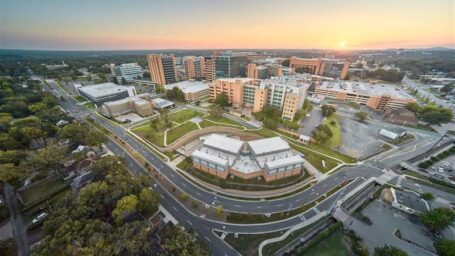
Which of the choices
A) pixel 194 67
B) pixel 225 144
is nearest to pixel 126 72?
pixel 194 67

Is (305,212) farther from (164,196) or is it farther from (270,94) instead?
(270,94)

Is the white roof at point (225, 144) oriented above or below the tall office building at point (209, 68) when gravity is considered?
below

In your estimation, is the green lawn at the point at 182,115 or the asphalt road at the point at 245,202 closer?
the asphalt road at the point at 245,202

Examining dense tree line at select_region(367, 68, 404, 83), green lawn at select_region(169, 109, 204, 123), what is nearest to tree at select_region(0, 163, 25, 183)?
green lawn at select_region(169, 109, 204, 123)

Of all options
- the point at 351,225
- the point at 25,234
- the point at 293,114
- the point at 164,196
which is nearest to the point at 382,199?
the point at 351,225

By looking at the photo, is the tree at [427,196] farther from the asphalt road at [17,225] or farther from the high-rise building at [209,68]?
the high-rise building at [209,68]

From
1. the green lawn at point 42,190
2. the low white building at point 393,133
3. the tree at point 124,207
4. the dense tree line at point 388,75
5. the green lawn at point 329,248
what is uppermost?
the dense tree line at point 388,75

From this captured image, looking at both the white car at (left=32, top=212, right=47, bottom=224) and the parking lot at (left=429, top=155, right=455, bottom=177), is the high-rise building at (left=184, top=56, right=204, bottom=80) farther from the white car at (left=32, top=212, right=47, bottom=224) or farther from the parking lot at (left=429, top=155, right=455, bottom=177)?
the parking lot at (left=429, top=155, right=455, bottom=177)

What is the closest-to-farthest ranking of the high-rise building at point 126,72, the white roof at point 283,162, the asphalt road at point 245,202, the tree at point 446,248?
1. the tree at point 446,248
2. the asphalt road at point 245,202
3. the white roof at point 283,162
4. the high-rise building at point 126,72

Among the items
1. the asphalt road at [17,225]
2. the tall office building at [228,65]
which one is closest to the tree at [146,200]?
the asphalt road at [17,225]
